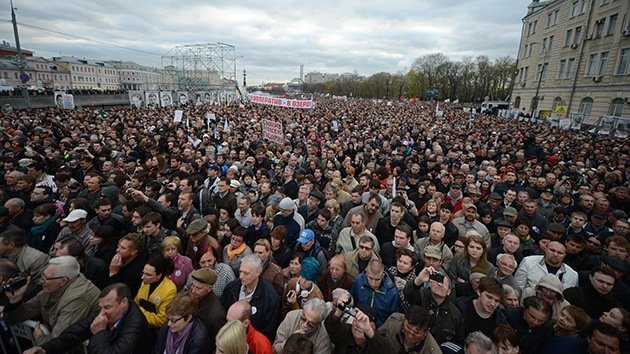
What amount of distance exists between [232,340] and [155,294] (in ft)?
4.29

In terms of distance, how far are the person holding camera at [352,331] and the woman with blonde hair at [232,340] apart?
742 millimetres

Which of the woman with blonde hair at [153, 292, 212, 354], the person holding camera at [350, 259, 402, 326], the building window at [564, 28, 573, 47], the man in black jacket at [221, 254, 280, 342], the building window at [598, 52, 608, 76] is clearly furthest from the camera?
the building window at [564, 28, 573, 47]

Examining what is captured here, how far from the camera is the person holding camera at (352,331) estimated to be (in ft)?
8.25

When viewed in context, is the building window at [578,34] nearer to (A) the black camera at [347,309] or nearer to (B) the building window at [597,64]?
(B) the building window at [597,64]

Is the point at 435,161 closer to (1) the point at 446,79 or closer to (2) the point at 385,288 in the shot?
(2) the point at 385,288

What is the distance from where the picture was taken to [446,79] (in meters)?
87.4

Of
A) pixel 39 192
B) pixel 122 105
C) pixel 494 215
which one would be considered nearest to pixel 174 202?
pixel 39 192

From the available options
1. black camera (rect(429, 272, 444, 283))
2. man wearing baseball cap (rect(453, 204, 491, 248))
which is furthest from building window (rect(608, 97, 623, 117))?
black camera (rect(429, 272, 444, 283))

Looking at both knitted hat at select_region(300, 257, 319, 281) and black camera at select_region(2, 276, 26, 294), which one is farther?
knitted hat at select_region(300, 257, 319, 281)

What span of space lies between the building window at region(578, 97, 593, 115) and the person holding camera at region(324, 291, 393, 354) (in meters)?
37.4

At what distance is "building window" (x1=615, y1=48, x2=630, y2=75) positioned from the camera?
25.3 meters

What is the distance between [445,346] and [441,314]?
11.0 inches

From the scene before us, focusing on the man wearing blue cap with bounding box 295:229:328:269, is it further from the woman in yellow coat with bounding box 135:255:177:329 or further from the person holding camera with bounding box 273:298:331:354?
the woman in yellow coat with bounding box 135:255:177:329

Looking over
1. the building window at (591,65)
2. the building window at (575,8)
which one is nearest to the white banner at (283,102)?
the building window at (591,65)
